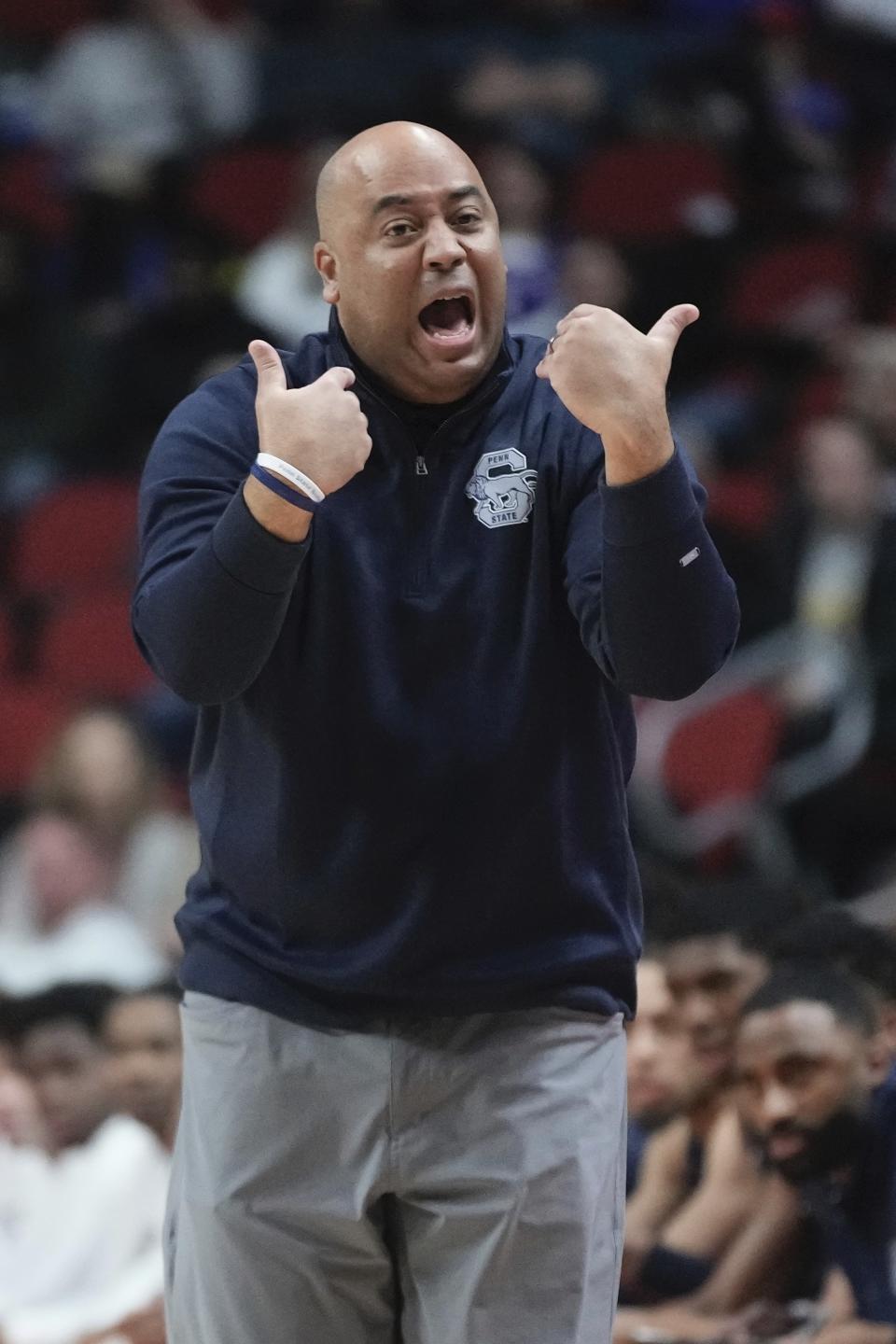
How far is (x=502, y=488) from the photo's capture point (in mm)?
2299

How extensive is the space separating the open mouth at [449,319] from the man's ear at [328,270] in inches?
4.8

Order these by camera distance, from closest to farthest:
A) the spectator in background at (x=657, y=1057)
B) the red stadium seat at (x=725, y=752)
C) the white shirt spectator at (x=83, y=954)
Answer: the spectator in background at (x=657, y=1057) → the white shirt spectator at (x=83, y=954) → the red stadium seat at (x=725, y=752)

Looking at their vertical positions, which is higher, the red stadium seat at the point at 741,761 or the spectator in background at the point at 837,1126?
the red stadium seat at the point at 741,761

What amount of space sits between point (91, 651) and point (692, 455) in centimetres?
196

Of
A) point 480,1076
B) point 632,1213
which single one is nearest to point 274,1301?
point 480,1076

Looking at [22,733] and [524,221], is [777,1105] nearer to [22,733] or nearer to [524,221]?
[22,733]

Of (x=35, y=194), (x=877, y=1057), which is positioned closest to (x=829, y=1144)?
(x=877, y=1057)

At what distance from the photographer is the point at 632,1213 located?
434 cm

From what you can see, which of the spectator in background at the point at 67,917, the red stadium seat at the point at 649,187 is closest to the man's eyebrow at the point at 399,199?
the spectator in background at the point at 67,917

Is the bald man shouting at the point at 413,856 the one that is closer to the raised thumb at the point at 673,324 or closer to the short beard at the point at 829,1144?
the raised thumb at the point at 673,324

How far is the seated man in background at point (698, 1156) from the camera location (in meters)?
4.18

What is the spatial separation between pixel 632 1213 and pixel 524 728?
2.36 metres

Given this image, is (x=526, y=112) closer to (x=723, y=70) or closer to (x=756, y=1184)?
(x=723, y=70)

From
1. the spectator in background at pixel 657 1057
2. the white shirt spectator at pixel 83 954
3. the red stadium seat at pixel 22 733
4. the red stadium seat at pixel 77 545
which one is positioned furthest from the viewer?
the red stadium seat at pixel 77 545
